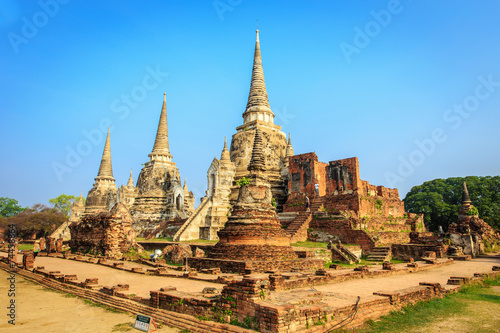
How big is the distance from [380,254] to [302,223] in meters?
5.04

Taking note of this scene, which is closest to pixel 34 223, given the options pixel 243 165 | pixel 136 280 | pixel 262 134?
pixel 243 165

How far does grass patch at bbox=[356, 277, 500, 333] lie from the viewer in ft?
22.2

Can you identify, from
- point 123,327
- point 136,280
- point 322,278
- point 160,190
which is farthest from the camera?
point 160,190

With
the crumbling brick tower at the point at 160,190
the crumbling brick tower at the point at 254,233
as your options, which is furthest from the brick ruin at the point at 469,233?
the crumbling brick tower at the point at 160,190

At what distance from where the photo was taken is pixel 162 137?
42.4 metres

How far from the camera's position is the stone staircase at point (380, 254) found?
19.1 m

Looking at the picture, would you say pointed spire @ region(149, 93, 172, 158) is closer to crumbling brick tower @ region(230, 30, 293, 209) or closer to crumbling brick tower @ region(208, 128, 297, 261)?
crumbling brick tower @ region(230, 30, 293, 209)

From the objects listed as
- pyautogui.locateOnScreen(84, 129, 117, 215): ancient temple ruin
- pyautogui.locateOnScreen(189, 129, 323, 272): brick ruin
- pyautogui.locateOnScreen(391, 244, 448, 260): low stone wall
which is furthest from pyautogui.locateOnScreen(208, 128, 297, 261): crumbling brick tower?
pyautogui.locateOnScreen(84, 129, 117, 215): ancient temple ruin

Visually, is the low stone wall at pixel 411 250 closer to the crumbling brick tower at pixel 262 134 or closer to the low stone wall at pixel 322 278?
the low stone wall at pixel 322 278

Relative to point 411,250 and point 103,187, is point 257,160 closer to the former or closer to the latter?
point 411,250

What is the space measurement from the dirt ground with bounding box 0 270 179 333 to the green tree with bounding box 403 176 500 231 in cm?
4203

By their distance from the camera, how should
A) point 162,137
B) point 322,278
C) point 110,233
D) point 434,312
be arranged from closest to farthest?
1. point 434,312
2. point 322,278
3. point 110,233
4. point 162,137

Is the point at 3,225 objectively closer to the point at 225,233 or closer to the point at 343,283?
the point at 225,233

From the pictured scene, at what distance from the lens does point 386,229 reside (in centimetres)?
2352
